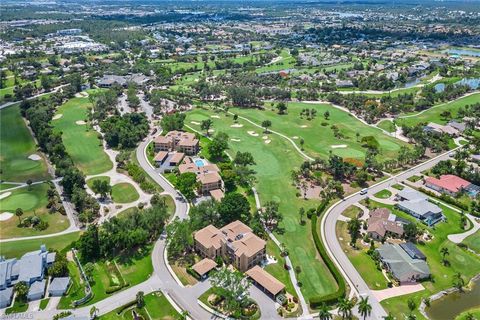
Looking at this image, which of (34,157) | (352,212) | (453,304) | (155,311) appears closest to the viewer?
(155,311)

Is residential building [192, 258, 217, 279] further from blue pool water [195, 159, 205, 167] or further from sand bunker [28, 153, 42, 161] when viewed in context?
sand bunker [28, 153, 42, 161]

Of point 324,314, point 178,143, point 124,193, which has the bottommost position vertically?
point 124,193

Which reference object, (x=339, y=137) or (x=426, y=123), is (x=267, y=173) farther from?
(x=426, y=123)

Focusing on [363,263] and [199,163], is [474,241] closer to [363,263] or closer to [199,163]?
[363,263]

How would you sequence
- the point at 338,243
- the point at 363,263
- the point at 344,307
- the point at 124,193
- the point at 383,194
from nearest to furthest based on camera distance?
the point at 344,307
the point at 363,263
the point at 338,243
the point at 383,194
the point at 124,193

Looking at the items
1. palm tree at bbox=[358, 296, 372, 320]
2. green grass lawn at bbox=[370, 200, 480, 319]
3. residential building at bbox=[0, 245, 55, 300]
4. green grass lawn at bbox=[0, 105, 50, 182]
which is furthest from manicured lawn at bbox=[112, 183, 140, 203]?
green grass lawn at bbox=[370, 200, 480, 319]

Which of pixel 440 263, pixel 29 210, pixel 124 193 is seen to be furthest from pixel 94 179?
pixel 440 263

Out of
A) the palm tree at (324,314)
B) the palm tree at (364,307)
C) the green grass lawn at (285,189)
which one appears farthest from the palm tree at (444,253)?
the palm tree at (324,314)
